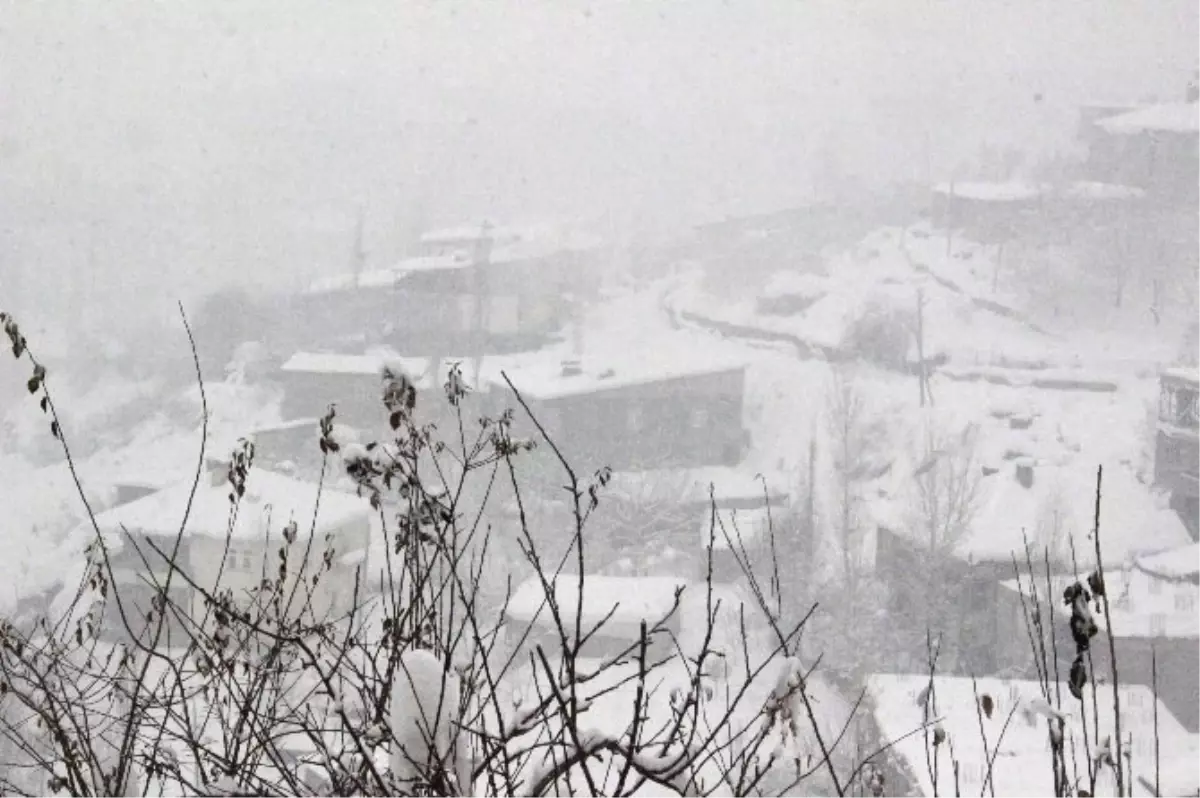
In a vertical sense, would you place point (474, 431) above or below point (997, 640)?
above

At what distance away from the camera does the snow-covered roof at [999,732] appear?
9.34 metres

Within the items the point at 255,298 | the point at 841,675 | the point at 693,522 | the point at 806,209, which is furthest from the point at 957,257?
the point at 255,298

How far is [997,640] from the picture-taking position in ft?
53.1

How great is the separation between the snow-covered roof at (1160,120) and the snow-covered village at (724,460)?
13cm

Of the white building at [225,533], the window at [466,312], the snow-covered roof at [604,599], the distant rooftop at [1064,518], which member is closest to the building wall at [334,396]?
the window at [466,312]

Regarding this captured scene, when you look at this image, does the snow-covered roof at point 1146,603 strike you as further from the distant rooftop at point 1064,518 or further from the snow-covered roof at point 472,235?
the snow-covered roof at point 472,235

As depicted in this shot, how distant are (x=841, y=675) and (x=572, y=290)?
18333mm

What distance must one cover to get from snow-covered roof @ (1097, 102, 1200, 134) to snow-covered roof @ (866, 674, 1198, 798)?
23121mm

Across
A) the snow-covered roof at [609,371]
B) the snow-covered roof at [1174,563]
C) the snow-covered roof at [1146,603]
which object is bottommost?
the snow-covered roof at [1146,603]

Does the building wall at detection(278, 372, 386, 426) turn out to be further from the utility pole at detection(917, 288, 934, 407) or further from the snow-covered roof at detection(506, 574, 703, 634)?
the utility pole at detection(917, 288, 934, 407)

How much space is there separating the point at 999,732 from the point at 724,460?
12846 millimetres

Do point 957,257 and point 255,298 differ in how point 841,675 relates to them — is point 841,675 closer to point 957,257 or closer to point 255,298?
point 957,257

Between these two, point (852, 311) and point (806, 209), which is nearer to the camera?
point (852, 311)

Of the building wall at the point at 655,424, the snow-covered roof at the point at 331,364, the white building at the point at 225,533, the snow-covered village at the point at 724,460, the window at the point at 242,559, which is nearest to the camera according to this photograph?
the snow-covered village at the point at 724,460
